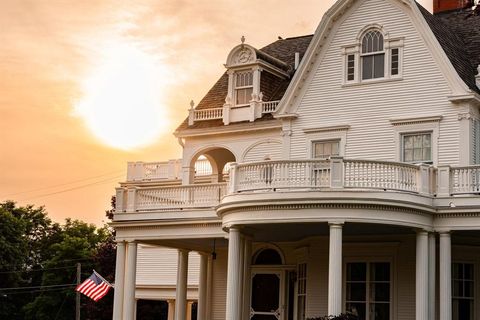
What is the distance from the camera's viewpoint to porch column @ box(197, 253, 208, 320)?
37.3m

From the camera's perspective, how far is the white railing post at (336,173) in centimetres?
2706

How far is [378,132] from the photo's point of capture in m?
32.5

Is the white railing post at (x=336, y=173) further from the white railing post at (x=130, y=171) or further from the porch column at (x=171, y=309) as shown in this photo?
the porch column at (x=171, y=309)

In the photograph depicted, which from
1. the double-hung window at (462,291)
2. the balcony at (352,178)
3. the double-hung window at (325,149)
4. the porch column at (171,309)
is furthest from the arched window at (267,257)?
the porch column at (171,309)

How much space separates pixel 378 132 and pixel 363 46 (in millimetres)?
3130

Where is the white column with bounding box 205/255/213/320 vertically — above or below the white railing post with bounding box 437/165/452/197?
below

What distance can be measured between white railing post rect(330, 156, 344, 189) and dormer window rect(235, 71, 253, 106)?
9.65 meters

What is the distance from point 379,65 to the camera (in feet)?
108

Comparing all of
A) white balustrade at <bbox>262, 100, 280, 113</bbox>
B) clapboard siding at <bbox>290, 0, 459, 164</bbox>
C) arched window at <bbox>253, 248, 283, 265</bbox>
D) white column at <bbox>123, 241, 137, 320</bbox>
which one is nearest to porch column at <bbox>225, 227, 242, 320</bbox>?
white column at <bbox>123, 241, 137, 320</bbox>

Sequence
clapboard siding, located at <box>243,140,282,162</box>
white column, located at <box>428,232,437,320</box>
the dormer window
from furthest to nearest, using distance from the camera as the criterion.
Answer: the dormer window → clapboard siding, located at <box>243,140,282,162</box> → white column, located at <box>428,232,437,320</box>

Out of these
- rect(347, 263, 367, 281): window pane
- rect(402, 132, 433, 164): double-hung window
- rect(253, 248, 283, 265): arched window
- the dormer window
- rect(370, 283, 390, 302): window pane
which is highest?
the dormer window

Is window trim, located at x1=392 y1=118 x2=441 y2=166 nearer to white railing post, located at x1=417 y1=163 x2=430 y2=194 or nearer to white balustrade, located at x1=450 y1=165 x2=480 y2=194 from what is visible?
Result: white balustrade, located at x1=450 y1=165 x2=480 y2=194

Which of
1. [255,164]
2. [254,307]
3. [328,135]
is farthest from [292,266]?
[255,164]

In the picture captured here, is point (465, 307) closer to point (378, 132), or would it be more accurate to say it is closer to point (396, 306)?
point (396, 306)
